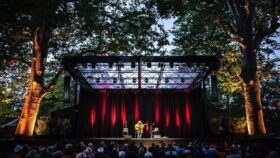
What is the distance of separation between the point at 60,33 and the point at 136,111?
29.3ft

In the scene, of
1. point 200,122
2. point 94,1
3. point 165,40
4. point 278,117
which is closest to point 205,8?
point 165,40

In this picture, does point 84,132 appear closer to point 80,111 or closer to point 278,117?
point 80,111

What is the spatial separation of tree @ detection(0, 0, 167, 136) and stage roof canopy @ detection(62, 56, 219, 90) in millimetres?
1335

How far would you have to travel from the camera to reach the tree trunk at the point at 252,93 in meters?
12.3

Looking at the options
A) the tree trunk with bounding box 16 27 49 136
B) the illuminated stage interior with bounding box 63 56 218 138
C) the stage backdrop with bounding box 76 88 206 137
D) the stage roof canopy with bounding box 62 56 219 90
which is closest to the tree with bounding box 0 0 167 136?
the tree trunk with bounding box 16 27 49 136

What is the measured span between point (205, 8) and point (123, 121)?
11714 mm

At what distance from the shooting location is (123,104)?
859 inches

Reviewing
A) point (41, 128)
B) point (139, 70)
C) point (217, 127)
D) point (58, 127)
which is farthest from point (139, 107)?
point (41, 128)

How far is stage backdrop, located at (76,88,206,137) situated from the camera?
2106cm

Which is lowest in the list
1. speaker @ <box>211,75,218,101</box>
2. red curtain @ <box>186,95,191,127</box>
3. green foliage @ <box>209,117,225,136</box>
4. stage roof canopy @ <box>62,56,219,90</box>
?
green foliage @ <box>209,117,225,136</box>

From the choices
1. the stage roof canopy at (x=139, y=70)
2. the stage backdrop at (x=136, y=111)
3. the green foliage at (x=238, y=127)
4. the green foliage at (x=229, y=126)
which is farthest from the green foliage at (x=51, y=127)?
the green foliage at (x=238, y=127)

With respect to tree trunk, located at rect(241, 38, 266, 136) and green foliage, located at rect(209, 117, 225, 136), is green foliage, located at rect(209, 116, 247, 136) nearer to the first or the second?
green foliage, located at rect(209, 117, 225, 136)

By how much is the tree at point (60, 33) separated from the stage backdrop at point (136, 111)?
15.1 ft

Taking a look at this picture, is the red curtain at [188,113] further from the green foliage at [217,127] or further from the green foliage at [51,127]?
the green foliage at [51,127]
